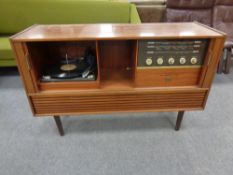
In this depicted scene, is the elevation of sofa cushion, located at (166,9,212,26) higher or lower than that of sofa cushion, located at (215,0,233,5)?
lower

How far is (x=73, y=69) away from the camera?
3.70ft

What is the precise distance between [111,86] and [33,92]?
0.46 metres

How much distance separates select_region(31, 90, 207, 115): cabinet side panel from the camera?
3.53ft

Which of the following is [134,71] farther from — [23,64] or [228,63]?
[228,63]

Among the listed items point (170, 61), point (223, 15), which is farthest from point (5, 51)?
point (223, 15)

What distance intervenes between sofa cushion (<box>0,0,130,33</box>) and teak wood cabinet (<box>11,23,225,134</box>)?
3.84 feet

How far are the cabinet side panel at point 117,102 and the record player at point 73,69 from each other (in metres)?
0.11

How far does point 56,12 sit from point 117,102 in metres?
1.68

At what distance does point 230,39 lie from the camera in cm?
215

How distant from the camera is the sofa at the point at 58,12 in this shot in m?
2.15

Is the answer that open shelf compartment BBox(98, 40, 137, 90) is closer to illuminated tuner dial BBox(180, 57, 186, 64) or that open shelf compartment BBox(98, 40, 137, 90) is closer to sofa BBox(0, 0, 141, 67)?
illuminated tuner dial BBox(180, 57, 186, 64)

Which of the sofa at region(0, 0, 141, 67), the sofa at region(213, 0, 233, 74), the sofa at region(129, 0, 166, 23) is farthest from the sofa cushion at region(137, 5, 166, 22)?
the sofa at region(213, 0, 233, 74)

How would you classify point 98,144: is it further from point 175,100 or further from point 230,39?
point 230,39

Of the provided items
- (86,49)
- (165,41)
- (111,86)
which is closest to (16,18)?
(86,49)
